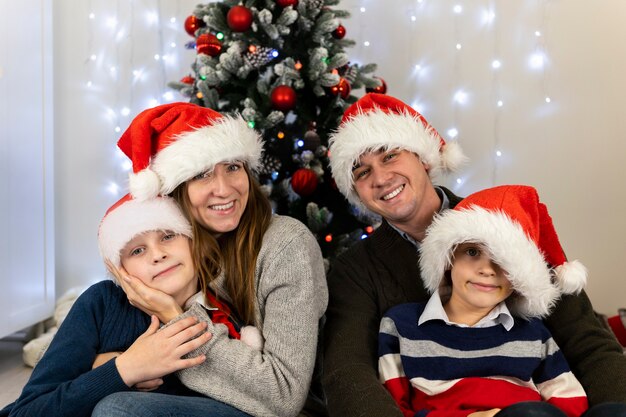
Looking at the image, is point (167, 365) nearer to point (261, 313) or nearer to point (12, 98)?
point (261, 313)

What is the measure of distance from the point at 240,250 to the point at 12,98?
1.64m

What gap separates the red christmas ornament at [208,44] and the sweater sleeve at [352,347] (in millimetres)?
1064

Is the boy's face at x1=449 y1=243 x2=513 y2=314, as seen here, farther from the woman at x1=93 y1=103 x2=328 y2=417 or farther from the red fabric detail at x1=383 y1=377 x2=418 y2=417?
the woman at x1=93 y1=103 x2=328 y2=417

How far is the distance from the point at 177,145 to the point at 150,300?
426 mm

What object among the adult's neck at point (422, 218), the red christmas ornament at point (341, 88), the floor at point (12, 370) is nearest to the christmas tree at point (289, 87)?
the red christmas ornament at point (341, 88)

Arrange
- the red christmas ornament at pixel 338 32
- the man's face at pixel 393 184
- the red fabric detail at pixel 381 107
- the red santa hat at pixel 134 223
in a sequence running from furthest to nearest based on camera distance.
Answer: the red christmas ornament at pixel 338 32 < the red fabric detail at pixel 381 107 < the man's face at pixel 393 184 < the red santa hat at pixel 134 223

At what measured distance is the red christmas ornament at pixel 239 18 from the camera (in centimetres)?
229

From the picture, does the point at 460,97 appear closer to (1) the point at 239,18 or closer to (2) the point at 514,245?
(1) the point at 239,18

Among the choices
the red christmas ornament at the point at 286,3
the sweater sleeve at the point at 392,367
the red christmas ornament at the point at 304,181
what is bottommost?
the sweater sleeve at the point at 392,367

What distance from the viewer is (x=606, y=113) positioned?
2.72m

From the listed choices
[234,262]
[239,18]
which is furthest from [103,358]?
[239,18]

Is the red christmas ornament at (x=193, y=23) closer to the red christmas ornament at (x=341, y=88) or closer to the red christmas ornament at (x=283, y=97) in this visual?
the red christmas ornament at (x=283, y=97)

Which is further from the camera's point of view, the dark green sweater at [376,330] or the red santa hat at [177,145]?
the red santa hat at [177,145]

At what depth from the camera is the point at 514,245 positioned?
4.82 feet
